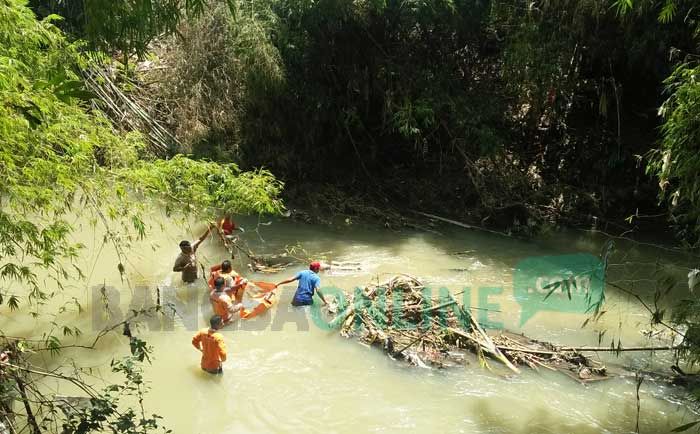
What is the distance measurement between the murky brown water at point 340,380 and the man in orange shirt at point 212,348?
0.49 feet

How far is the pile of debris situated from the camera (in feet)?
22.5

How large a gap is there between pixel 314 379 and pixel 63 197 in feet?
11.5

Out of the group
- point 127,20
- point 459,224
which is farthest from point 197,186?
point 459,224

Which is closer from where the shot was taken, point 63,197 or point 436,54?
point 63,197

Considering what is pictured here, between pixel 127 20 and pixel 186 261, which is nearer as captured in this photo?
pixel 127 20

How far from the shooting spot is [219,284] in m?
7.54

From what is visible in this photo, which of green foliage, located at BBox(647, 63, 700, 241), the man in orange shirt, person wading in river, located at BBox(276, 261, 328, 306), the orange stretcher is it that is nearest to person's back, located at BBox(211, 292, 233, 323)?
the orange stretcher

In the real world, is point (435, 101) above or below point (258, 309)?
above

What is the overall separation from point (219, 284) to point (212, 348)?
1.33 m

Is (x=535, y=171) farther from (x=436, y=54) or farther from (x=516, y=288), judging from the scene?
(x=516, y=288)

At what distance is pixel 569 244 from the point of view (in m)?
11.6

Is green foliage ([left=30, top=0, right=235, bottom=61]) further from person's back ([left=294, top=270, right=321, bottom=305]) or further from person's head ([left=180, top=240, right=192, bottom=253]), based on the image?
person's head ([left=180, top=240, right=192, bottom=253])

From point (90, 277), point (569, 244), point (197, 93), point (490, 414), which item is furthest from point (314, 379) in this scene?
point (197, 93)

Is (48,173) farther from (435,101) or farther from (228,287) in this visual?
(435,101)
